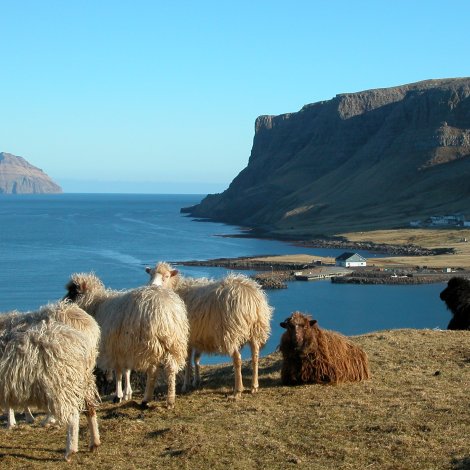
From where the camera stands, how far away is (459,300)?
20219 mm

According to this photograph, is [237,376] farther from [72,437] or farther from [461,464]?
[461,464]

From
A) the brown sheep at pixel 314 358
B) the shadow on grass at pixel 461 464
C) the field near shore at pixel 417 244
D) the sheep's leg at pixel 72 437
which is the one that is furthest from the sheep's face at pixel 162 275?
the field near shore at pixel 417 244

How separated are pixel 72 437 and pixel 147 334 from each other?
2345mm

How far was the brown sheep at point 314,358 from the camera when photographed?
1335 centimetres

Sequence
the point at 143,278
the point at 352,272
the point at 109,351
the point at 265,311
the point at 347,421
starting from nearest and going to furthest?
1. the point at 347,421
2. the point at 109,351
3. the point at 265,311
4. the point at 143,278
5. the point at 352,272

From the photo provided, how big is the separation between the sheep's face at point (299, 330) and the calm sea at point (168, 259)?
21.0 metres

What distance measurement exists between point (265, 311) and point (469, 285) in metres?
8.82

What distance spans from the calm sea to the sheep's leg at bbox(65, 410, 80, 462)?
2471cm

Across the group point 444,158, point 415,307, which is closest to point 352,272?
point 415,307

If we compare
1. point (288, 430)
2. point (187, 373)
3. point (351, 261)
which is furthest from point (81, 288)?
point (351, 261)

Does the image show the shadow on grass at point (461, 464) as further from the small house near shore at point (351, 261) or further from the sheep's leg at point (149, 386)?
the small house near shore at point (351, 261)

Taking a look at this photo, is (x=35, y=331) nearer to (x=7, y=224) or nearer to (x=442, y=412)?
(x=442, y=412)

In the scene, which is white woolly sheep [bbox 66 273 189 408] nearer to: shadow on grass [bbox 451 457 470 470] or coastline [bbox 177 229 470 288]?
shadow on grass [bbox 451 457 470 470]

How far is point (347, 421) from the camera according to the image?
34.6 feet
